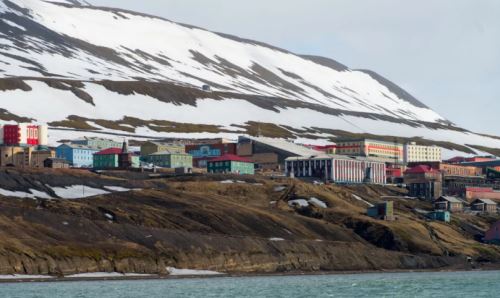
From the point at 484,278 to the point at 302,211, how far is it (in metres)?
43.2

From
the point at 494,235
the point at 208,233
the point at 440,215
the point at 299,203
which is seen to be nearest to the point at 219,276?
the point at 208,233

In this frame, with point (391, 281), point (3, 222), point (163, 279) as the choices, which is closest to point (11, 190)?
point (3, 222)

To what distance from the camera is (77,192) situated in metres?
160

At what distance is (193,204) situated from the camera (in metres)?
155

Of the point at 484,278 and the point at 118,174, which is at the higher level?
the point at 118,174

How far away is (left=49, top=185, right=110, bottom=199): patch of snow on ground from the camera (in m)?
156

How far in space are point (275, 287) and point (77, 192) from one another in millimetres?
57603

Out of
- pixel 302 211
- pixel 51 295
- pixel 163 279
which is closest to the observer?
pixel 51 295

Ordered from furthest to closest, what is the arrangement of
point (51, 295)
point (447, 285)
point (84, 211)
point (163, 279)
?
1. point (84, 211)
2. point (163, 279)
3. point (447, 285)
4. point (51, 295)

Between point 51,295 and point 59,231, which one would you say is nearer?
point 51,295

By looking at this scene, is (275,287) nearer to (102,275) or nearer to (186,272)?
(102,275)

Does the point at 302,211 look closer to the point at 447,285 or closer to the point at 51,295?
the point at 447,285

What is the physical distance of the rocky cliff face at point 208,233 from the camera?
124 metres

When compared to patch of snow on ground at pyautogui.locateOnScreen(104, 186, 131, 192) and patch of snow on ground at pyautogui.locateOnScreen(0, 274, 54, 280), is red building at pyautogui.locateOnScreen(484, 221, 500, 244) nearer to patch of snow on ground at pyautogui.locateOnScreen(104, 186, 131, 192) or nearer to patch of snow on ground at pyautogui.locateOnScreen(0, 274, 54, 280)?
patch of snow on ground at pyautogui.locateOnScreen(104, 186, 131, 192)
